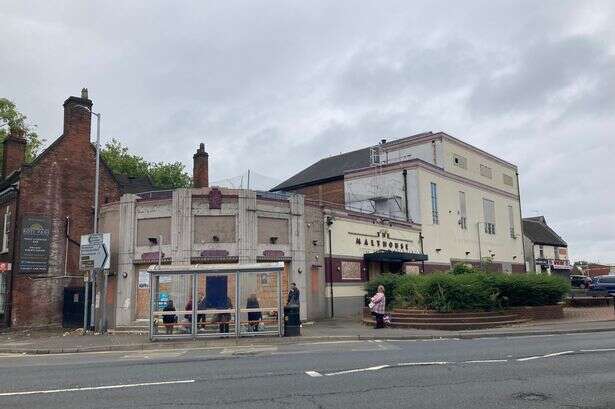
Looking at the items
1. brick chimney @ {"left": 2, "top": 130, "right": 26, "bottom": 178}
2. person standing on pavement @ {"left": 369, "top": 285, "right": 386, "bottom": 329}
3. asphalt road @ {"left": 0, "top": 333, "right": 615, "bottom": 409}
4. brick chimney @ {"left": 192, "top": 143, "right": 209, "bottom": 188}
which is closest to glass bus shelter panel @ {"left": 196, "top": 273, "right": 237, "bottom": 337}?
asphalt road @ {"left": 0, "top": 333, "right": 615, "bottom": 409}

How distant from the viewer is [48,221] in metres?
27.1

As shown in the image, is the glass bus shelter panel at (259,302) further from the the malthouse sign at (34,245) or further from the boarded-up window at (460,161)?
the boarded-up window at (460,161)

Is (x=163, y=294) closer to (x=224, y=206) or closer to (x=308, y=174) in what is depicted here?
(x=224, y=206)

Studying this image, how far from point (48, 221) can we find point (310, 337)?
15970mm

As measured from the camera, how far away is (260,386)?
30.5 feet

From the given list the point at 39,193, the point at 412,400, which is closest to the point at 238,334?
the point at 412,400

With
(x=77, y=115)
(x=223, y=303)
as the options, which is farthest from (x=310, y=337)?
(x=77, y=115)

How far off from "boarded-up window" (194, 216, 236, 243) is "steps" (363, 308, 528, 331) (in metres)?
→ 7.73

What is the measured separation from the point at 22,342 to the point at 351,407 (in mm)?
17411

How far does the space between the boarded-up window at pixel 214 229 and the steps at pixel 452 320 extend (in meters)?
7.73

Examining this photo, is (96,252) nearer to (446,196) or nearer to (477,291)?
(477,291)

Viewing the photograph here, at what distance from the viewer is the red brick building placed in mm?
26109

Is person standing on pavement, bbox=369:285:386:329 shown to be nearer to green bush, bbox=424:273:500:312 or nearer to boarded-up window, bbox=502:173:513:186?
green bush, bbox=424:273:500:312

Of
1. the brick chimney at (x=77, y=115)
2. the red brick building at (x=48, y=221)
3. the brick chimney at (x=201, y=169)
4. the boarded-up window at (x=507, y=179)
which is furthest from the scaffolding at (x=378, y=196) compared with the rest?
the brick chimney at (x=77, y=115)
